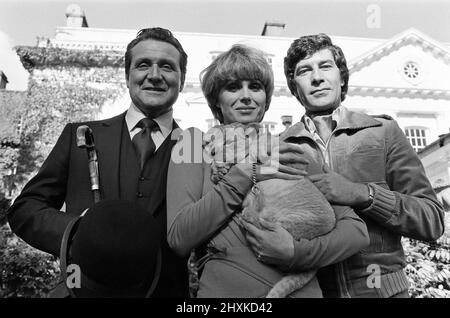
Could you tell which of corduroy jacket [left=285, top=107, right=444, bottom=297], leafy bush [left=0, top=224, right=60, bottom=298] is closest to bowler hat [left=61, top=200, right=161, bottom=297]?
corduroy jacket [left=285, top=107, right=444, bottom=297]

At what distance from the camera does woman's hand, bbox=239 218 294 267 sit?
5.21 ft

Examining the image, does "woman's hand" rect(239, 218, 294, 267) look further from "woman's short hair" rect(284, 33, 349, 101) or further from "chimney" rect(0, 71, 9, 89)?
"chimney" rect(0, 71, 9, 89)

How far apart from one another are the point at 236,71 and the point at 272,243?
963 mm

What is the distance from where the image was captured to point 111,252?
1636 mm

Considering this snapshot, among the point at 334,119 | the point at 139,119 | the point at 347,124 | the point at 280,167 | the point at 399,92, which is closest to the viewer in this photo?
the point at 280,167

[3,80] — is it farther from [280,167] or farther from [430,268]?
[280,167]

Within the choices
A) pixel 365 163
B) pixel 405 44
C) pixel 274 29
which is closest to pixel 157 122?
pixel 365 163

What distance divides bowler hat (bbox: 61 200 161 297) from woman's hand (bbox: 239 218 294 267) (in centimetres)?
47

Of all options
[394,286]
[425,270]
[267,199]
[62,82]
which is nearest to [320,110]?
[267,199]

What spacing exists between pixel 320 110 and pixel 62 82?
13233 mm

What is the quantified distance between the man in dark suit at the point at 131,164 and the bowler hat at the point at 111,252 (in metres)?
0.14

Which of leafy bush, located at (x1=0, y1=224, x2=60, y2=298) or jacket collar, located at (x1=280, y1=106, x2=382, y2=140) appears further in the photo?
leafy bush, located at (x1=0, y1=224, x2=60, y2=298)

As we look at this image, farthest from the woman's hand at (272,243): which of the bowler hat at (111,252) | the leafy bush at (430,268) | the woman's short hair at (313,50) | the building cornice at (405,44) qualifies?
the building cornice at (405,44)

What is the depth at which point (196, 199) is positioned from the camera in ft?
6.13
